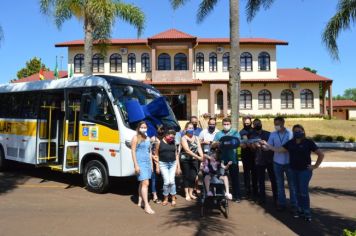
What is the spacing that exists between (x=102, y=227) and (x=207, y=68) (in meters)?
28.9

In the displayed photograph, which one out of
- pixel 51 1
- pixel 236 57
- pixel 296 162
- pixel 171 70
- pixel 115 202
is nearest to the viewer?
pixel 296 162

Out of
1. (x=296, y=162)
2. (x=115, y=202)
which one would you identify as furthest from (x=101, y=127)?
(x=296, y=162)

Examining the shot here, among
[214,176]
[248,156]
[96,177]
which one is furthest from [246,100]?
[214,176]

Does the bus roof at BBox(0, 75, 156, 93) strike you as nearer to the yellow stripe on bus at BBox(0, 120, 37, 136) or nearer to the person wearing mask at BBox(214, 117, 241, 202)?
the yellow stripe on bus at BBox(0, 120, 37, 136)

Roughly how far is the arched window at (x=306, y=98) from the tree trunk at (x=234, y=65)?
22337mm

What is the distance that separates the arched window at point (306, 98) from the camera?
34.1 m

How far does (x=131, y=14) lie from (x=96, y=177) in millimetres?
10744

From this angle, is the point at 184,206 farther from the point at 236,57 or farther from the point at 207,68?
the point at 207,68

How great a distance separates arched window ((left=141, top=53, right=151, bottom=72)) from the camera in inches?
1322

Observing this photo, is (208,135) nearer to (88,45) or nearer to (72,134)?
(72,134)

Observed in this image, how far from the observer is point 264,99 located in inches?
1335

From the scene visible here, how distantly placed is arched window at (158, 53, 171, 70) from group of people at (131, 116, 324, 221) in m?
25.5

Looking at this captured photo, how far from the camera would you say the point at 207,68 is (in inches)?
1318

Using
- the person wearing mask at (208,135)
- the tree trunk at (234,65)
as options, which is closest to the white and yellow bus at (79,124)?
the person wearing mask at (208,135)
